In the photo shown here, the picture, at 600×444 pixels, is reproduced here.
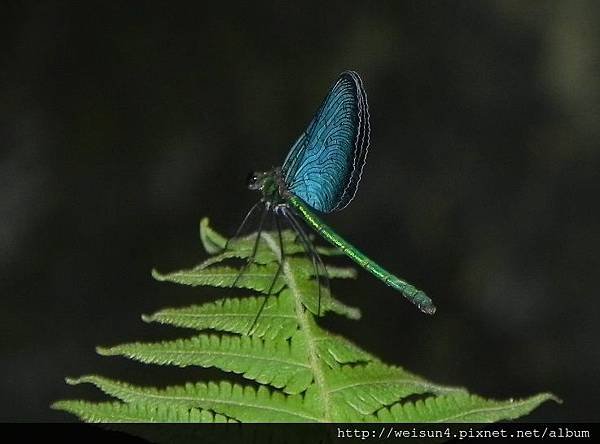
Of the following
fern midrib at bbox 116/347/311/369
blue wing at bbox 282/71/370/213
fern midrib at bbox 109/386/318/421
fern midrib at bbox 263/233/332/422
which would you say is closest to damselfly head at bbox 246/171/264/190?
blue wing at bbox 282/71/370/213

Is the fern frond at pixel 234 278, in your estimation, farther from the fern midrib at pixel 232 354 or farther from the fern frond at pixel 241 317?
the fern midrib at pixel 232 354

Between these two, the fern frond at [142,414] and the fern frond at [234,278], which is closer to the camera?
the fern frond at [142,414]

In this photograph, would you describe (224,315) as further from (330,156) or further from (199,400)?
(330,156)

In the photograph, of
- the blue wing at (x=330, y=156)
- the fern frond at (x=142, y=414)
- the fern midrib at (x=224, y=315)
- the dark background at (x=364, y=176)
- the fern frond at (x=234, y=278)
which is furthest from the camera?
the dark background at (x=364, y=176)

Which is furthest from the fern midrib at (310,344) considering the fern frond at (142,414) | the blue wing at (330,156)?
the blue wing at (330,156)

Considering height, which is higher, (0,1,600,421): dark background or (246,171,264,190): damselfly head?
(0,1,600,421): dark background

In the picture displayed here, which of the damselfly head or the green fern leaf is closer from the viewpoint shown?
the green fern leaf

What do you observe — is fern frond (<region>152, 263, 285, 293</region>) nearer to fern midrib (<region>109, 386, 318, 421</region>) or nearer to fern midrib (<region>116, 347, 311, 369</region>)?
fern midrib (<region>116, 347, 311, 369</region>)
